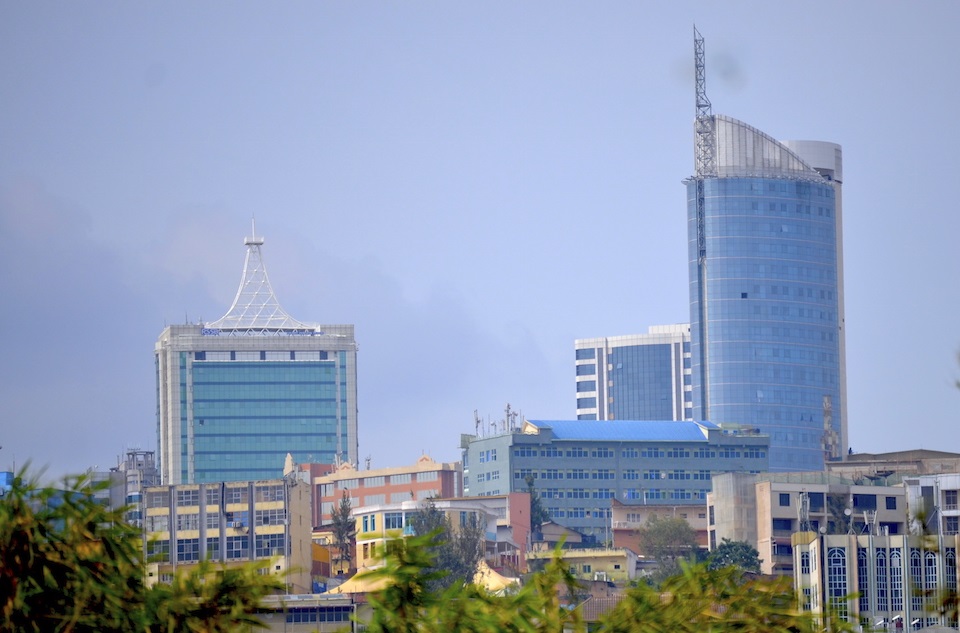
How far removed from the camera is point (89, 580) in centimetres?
2866

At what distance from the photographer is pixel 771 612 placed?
32281mm

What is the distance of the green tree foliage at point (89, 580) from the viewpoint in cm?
2838

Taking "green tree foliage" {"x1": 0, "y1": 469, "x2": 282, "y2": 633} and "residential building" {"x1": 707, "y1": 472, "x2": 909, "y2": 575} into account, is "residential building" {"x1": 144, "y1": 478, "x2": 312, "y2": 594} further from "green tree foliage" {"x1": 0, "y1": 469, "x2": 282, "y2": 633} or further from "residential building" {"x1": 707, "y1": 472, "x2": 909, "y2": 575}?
"green tree foliage" {"x1": 0, "y1": 469, "x2": 282, "y2": 633}

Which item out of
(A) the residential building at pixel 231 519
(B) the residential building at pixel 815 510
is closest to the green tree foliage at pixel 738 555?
(B) the residential building at pixel 815 510

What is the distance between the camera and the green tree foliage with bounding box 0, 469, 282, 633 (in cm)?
2838

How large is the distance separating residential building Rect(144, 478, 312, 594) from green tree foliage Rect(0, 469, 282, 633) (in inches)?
6080

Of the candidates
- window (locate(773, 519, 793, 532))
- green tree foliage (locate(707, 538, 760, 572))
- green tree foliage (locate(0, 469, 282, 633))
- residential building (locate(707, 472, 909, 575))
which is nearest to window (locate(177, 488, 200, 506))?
green tree foliage (locate(707, 538, 760, 572))

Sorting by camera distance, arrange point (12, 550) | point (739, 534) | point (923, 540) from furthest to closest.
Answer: point (739, 534) → point (12, 550) → point (923, 540)

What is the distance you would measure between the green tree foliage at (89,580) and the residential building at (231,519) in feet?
507

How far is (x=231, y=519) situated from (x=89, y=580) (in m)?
163

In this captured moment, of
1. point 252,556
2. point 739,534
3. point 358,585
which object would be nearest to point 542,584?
point 358,585

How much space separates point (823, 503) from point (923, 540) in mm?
170388

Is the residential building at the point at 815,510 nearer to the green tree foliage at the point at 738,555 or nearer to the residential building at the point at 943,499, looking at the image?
the green tree foliage at the point at 738,555

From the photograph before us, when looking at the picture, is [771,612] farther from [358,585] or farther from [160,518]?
[160,518]
